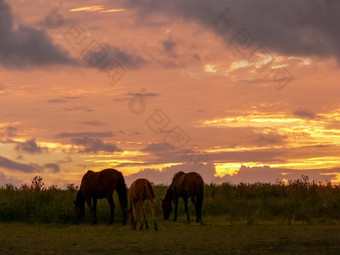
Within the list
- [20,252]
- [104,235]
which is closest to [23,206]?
[104,235]

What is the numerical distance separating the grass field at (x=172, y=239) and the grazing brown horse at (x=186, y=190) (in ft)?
3.82

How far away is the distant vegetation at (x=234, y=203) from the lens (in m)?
23.1

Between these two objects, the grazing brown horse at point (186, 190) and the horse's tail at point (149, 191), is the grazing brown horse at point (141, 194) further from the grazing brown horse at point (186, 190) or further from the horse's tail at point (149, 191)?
the grazing brown horse at point (186, 190)

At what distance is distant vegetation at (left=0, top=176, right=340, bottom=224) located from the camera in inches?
910

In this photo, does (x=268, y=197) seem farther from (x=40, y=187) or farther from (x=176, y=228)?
(x=40, y=187)

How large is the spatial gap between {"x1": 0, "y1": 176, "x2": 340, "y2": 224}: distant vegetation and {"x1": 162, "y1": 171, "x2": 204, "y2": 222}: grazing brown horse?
96 cm

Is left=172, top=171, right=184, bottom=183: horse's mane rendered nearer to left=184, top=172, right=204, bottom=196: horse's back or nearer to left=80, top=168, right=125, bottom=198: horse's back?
left=184, top=172, right=204, bottom=196: horse's back

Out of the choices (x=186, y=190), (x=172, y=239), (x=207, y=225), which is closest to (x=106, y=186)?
(x=186, y=190)

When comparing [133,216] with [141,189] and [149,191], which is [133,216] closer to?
[141,189]

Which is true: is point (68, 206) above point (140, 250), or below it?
above

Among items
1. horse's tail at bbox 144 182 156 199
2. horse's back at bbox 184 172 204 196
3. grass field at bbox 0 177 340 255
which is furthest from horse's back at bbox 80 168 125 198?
horse's tail at bbox 144 182 156 199

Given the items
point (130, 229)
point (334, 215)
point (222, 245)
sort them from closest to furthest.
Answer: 1. point (222, 245)
2. point (130, 229)
3. point (334, 215)

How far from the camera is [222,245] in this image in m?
14.1

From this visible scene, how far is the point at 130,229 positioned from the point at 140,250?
5.84 m
